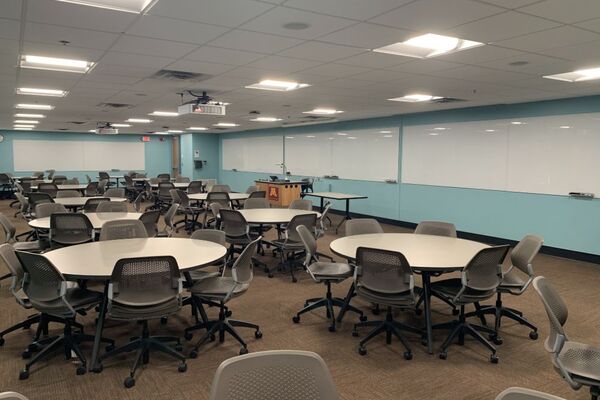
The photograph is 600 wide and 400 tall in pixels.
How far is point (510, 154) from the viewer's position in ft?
25.5

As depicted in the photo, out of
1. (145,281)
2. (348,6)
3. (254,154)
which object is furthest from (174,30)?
(254,154)

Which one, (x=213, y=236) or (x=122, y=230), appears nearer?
(x=213, y=236)

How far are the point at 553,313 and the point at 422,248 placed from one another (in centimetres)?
160

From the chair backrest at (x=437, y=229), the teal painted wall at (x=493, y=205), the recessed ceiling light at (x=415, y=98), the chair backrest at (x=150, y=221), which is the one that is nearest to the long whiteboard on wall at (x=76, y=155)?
the teal painted wall at (x=493, y=205)

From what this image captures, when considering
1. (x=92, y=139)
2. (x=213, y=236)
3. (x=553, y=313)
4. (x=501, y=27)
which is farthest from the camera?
(x=92, y=139)

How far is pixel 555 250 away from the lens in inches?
282

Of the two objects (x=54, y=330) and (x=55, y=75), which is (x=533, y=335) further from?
(x=55, y=75)

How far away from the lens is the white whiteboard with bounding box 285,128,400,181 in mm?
10430

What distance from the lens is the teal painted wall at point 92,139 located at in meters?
16.7

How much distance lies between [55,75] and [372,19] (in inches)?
169

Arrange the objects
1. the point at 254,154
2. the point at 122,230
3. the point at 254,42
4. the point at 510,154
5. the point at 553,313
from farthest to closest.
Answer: the point at 254,154
the point at 510,154
the point at 122,230
the point at 254,42
the point at 553,313

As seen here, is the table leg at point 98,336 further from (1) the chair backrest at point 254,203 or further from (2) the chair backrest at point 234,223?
(1) the chair backrest at point 254,203

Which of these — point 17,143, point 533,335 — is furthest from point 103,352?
point 17,143

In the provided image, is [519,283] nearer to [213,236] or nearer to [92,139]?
[213,236]
